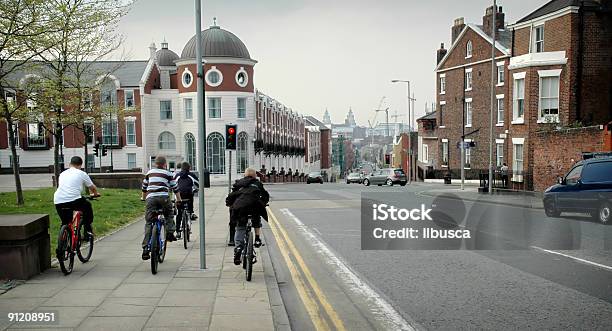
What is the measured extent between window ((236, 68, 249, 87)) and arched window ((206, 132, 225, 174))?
5.97m

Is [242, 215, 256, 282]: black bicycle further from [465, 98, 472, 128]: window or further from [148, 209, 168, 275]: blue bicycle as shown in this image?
[465, 98, 472, 128]: window

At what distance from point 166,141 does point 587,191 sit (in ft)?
166

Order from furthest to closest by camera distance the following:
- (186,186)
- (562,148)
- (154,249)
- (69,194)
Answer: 1. (562,148)
2. (186,186)
3. (69,194)
4. (154,249)

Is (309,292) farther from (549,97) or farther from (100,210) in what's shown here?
(549,97)

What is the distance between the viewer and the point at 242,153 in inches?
2368

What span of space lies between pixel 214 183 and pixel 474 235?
143 feet

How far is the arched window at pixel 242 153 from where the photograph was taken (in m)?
59.3

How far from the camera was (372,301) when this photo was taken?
785 cm

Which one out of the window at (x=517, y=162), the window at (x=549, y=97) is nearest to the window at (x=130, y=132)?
the window at (x=517, y=162)

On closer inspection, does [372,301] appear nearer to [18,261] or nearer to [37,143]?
[18,261]

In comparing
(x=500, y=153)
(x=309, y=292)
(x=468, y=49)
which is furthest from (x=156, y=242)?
(x=468, y=49)

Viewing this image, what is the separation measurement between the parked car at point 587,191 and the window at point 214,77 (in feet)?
147

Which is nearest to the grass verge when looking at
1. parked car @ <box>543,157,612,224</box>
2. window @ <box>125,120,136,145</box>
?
parked car @ <box>543,157,612,224</box>

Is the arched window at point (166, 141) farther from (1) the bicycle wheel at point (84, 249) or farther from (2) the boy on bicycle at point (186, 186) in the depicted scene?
(1) the bicycle wheel at point (84, 249)
